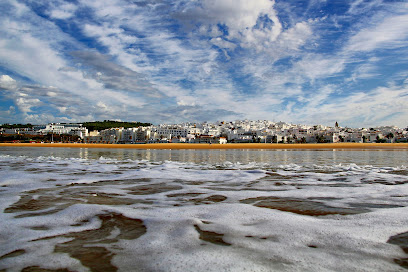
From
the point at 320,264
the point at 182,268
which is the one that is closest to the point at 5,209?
the point at 182,268

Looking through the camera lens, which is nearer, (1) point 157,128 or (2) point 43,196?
(2) point 43,196

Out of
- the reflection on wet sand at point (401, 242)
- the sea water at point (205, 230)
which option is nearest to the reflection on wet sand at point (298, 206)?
the sea water at point (205, 230)

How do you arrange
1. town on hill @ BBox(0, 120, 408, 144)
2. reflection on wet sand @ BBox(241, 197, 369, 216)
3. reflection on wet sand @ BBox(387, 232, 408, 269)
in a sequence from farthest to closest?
town on hill @ BBox(0, 120, 408, 144) → reflection on wet sand @ BBox(241, 197, 369, 216) → reflection on wet sand @ BBox(387, 232, 408, 269)

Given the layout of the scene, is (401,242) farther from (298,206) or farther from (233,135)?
(233,135)

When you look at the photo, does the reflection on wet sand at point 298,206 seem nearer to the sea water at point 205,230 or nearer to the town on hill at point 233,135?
the sea water at point 205,230

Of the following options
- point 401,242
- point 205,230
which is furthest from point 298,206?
point 205,230

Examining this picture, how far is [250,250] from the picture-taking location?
83.3 inches

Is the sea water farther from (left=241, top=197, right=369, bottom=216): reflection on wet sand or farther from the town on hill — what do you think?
the town on hill

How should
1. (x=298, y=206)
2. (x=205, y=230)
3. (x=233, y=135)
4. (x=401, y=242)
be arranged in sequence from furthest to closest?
(x=233, y=135)
(x=298, y=206)
(x=205, y=230)
(x=401, y=242)

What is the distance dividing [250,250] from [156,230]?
1.05 metres

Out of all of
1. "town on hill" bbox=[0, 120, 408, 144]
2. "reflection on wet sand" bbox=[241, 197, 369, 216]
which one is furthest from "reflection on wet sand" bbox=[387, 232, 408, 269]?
"town on hill" bbox=[0, 120, 408, 144]

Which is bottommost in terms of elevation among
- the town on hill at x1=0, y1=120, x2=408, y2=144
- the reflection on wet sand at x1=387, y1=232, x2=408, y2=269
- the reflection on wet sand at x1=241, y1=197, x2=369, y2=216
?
the reflection on wet sand at x1=241, y1=197, x2=369, y2=216

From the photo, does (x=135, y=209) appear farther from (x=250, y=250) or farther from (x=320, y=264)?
(x=320, y=264)

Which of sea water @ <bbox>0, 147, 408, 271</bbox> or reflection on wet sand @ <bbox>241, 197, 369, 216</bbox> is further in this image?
reflection on wet sand @ <bbox>241, 197, 369, 216</bbox>
